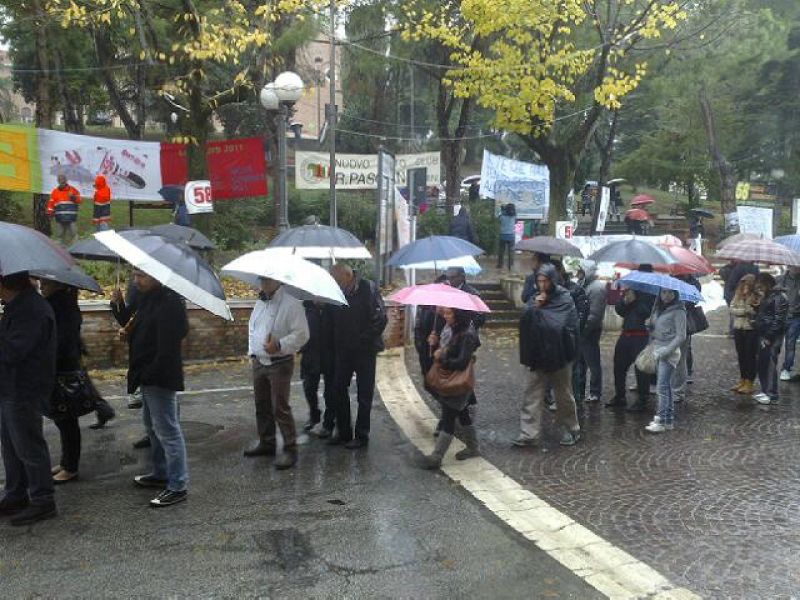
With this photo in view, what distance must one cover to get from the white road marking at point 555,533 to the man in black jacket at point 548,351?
796 mm

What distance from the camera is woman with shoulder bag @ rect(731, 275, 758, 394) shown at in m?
A: 9.05

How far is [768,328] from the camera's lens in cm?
885

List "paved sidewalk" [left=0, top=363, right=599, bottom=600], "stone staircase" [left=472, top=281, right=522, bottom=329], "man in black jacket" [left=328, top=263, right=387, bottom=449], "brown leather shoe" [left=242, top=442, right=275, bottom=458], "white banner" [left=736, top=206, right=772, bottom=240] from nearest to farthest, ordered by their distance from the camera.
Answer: "paved sidewalk" [left=0, top=363, right=599, bottom=600]
"brown leather shoe" [left=242, top=442, right=275, bottom=458]
"man in black jacket" [left=328, top=263, right=387, bottom=449]
"stone staircase" [left=472, top=281, right=522, bottom=329]
"white banner" [left=736, top=206, right=772, bottom=240]

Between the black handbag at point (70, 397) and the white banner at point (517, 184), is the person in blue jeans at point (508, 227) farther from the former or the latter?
the black handbag at point (70, 397)

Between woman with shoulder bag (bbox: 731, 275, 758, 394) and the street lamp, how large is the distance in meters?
6.15

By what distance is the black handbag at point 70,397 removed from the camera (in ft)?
19.8

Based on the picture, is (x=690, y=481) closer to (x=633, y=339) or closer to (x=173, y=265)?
(x=633, y=339)

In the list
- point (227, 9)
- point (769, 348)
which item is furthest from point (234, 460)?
point (227, 9)

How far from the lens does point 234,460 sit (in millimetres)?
6926

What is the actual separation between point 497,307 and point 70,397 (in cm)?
1029

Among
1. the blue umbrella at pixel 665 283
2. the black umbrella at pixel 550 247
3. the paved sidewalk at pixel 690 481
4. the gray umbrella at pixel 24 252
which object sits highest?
the gray umbrella at pixel 24 252

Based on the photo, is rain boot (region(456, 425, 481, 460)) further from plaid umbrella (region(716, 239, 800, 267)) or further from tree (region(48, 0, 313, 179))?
tree (region(48, 0, 313, 179))

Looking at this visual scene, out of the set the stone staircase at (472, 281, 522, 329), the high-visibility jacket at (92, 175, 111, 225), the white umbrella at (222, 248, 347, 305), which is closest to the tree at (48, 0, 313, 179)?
the high-visibility jacket at (92, 175, 111, 225)

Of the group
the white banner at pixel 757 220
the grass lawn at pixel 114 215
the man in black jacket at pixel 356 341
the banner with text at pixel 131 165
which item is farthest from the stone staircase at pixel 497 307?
the grass lawn at pixel 114 215
